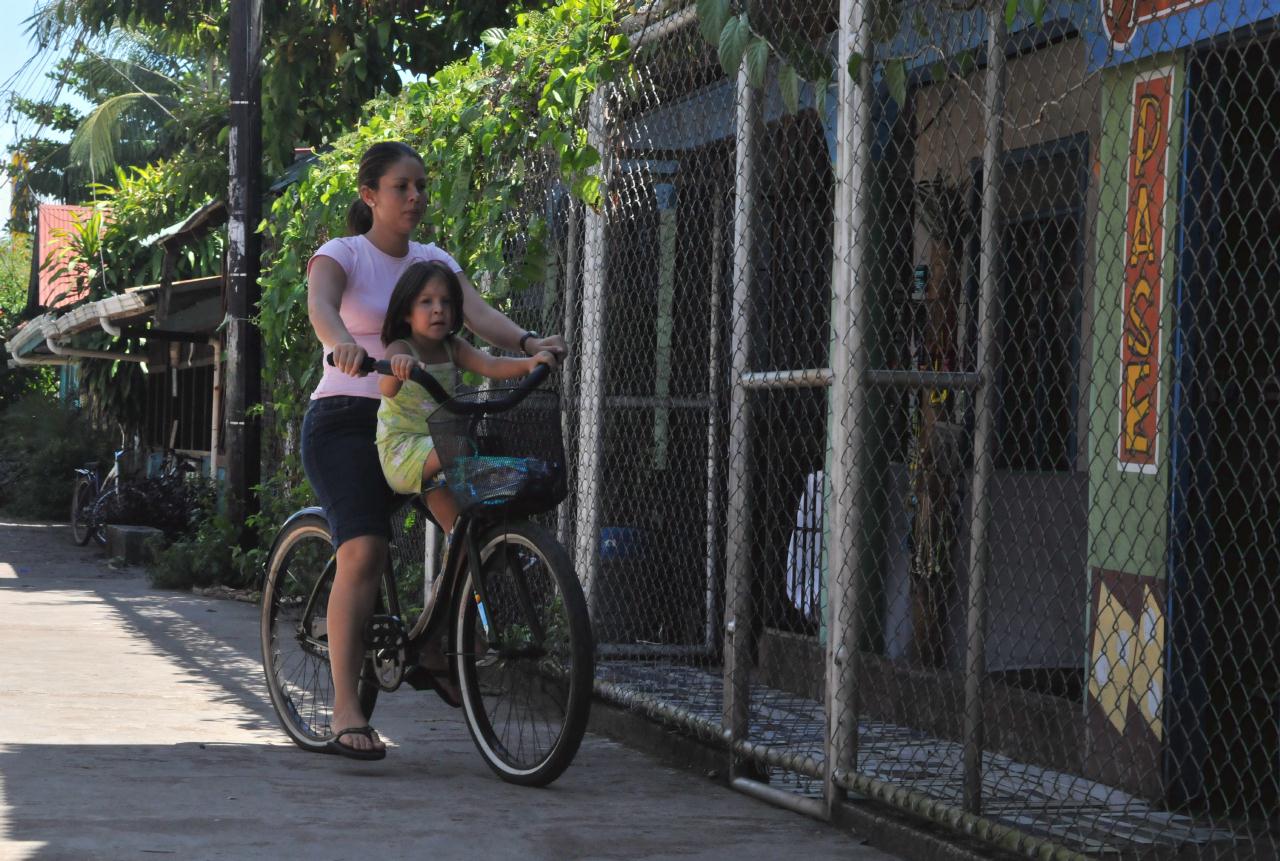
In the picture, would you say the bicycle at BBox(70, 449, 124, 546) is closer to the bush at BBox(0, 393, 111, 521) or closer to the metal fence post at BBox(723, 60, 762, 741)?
the bush at BBox(0, 393, 111, 521)

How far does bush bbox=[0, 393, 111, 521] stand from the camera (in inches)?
940

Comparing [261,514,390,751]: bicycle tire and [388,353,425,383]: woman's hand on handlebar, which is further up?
[388,353,425,383]: woman's hand on handlebar

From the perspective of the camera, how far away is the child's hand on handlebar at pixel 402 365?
16.3ft

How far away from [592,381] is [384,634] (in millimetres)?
1696

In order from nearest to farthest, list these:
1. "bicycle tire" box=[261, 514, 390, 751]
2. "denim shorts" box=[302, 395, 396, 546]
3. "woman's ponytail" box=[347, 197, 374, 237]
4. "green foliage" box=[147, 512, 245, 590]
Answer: "denim shorts" box=[302, 395, 396, 546] < "woman's ponytail" box=[347, 197, 374, 237] < "bicycle tire" box=[261, 514, 390, 751] < "green foliage" box=[147, 512, 245, 590]

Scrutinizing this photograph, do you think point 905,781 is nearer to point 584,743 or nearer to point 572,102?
point 584,743

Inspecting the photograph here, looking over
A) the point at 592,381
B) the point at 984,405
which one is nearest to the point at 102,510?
the point at 592,381

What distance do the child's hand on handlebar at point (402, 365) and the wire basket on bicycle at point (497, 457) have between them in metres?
0.14

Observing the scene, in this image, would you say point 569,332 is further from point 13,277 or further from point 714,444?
point 13,277

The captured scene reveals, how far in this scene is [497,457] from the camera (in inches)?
198

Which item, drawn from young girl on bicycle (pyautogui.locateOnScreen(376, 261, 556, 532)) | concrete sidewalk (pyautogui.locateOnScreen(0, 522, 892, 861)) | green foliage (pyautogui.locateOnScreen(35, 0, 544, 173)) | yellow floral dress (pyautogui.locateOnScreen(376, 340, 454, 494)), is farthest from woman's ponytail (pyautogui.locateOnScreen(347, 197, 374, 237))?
green foliage (pyautogui.locateOnScreen(35, 0, 544, 173))

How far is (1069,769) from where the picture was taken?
5.54 meters

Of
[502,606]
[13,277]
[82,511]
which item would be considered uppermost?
[13,277]

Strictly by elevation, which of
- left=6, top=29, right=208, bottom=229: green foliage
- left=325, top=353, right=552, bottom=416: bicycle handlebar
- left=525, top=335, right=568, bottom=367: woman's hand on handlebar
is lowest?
left=325, top=353, right=552, bottom=416: bicycle handlebar
